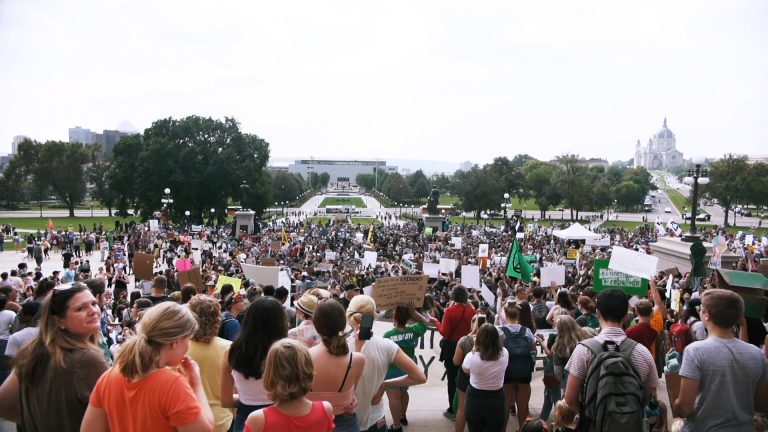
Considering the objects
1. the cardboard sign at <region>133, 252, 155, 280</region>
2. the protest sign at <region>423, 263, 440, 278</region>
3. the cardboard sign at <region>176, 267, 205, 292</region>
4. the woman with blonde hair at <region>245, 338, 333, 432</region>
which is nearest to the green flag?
the protest sign at <region>423, 263, 440, 278</region>

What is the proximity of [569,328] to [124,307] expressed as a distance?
26.5 feet

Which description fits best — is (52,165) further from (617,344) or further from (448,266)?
(617,344)

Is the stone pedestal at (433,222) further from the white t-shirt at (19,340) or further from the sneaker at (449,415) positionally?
the white t-shirt at (19,340)

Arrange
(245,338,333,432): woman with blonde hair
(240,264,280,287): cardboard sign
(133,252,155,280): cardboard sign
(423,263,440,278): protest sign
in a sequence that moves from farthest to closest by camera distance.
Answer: (423,263,440,278): protest sign
(133,252,155,280): cardboard sign
(240,264,280,287): cardboard sign
(245,338,333,432): woman with blonde hair

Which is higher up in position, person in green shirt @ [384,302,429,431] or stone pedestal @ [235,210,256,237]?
person in green shirt @ [384,302,429,431]

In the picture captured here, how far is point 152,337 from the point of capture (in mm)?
2988

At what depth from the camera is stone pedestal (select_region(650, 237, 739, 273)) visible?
1816 centimetres

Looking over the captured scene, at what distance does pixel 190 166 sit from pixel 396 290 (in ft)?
167

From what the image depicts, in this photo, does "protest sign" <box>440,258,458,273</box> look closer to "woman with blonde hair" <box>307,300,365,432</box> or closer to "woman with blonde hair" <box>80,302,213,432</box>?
"woman with blonde hair" <box>307,300,365,432</box>

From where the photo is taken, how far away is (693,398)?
13.0ft

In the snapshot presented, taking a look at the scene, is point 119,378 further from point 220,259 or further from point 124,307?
point 220,259

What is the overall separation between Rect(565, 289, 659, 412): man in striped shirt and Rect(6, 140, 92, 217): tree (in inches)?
3224

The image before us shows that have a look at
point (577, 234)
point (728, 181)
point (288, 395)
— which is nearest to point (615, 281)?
point (288, 395)

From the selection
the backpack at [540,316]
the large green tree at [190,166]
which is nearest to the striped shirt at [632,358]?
the backpack at [540,316]
